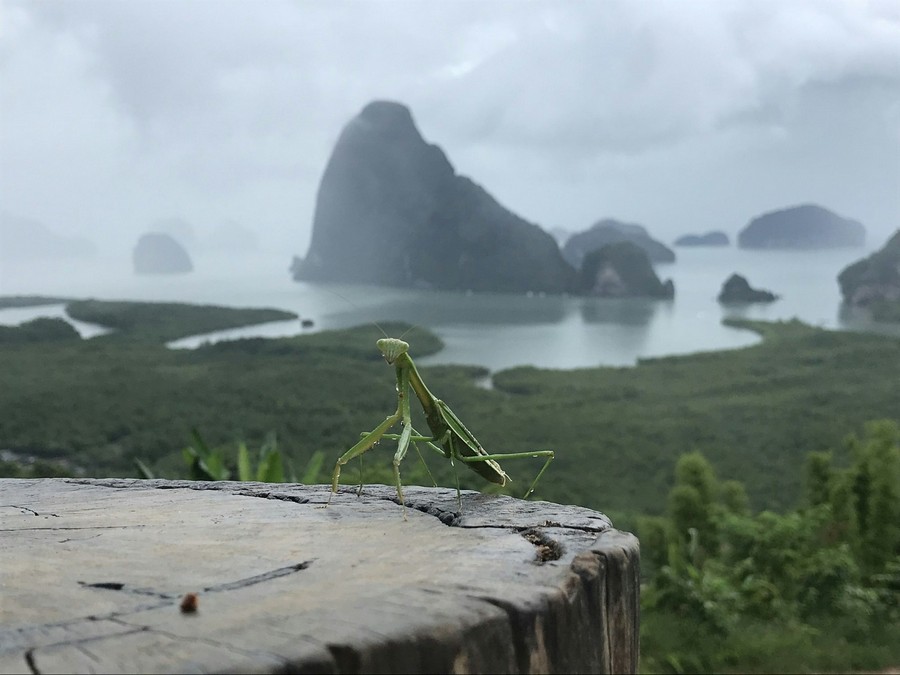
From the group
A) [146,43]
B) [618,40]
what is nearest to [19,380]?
[146,43]

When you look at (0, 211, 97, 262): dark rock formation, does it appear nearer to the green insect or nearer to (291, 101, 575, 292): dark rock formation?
(291, 101, 575, 292): dark rock formation

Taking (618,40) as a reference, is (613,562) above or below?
below

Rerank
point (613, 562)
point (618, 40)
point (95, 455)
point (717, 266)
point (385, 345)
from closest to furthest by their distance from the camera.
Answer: point (613, 562) < point (385, 345) < point (95, 455) < point (618, 40) < point (717, 266)

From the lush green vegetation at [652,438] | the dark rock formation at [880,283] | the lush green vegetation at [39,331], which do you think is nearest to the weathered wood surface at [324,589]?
the lush green vegetation at [652,438]

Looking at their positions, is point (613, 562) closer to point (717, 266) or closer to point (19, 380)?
point (19, 380)

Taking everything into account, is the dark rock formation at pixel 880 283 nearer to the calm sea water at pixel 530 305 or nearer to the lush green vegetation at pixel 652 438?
the calm sea water at pixel 530 305

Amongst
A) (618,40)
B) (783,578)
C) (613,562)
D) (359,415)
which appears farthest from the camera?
(618,40)

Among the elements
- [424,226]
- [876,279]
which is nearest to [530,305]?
[424,226]

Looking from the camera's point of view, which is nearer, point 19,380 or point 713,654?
point 713,654
